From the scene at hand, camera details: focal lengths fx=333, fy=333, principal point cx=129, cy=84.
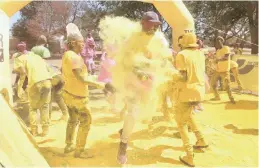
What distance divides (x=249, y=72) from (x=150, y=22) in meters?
7.14

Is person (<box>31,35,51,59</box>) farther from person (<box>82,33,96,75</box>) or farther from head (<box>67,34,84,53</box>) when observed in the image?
person (<box>82,33,96,75</box>)

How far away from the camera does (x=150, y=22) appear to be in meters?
3.78

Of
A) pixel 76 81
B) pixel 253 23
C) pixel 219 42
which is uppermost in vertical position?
pixel 253 23

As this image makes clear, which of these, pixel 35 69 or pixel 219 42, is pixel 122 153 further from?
pixel 219 42

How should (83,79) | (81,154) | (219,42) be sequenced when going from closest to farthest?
(83,79)
(81,154)
(219,42)

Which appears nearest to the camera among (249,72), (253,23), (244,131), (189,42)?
(189,42)

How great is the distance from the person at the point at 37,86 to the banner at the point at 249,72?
22.5 feet

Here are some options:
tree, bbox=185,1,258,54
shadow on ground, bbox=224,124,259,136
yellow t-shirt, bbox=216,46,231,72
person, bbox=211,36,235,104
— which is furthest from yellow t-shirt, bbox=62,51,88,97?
tree, bbox=185,1,258,54

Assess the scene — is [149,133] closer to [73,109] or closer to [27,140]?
[73,109]

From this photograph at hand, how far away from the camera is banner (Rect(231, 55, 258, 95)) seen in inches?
391

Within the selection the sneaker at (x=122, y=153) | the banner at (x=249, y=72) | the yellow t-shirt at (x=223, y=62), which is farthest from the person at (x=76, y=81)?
the banner at (x=249, y=72)

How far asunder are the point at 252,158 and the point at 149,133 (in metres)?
1.59

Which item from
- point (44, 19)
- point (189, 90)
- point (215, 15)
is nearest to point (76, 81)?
point (189, 90)

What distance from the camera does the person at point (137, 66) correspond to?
152 inches
